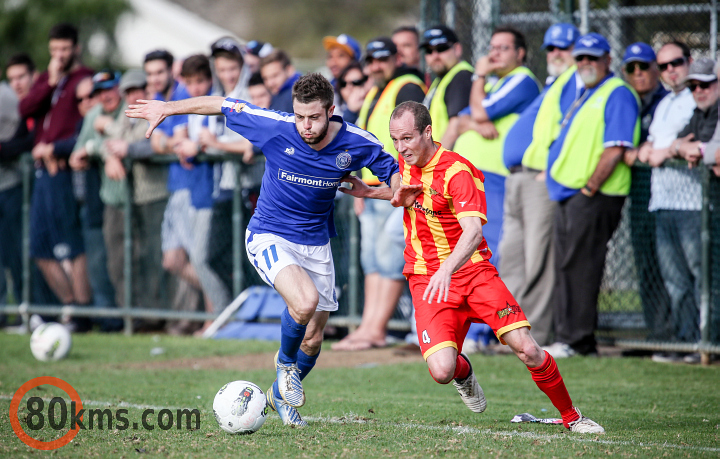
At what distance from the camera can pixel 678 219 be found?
8102 mm

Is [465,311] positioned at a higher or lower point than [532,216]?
lower

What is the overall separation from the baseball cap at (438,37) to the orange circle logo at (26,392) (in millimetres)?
4742

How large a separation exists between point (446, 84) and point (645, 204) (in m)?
2.32

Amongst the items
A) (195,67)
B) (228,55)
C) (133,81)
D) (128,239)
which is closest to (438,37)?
(228,55)

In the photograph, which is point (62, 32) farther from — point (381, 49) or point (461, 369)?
point (461, 369)

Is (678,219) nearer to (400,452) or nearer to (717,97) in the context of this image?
(717,97)

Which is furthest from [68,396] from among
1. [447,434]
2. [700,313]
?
[700,313]

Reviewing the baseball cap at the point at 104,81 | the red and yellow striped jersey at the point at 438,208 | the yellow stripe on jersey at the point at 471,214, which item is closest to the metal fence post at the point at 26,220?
the baseball cap at the point at 104,81

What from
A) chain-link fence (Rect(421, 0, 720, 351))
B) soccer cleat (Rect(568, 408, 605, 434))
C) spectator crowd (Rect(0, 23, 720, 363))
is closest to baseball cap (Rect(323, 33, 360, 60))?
spectator crowd (Rect(0, 23, 720, 363))

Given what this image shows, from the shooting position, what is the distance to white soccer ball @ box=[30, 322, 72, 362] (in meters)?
8.42

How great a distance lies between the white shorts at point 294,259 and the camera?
5719 millimetres

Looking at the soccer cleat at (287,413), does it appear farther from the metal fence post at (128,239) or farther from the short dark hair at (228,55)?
the short dark hair at (228,55)

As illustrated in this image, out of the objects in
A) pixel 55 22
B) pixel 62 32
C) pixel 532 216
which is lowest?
pixel 532 216

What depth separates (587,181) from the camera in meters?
8.00
